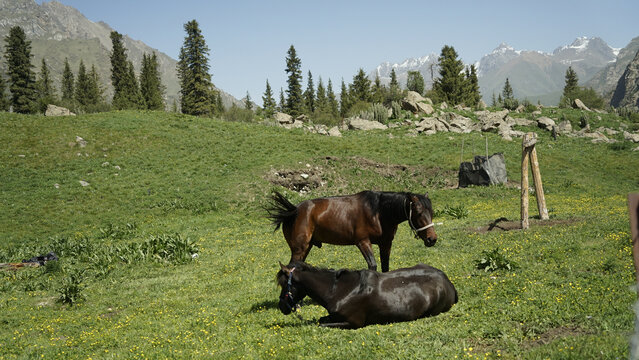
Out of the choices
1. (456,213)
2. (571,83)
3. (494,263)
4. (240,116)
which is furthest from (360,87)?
Result: (494,263)

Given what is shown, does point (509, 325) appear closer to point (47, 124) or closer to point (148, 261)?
point (148, 261)

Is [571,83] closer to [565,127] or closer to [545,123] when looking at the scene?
[565,127]

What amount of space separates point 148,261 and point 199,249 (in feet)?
7.17

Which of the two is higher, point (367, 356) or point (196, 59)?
point (196, 59)

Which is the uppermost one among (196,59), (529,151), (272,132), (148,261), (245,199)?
(196,59)

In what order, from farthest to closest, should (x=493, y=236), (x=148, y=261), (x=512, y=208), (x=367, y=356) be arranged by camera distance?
(x=512, y=208) < (x=148, y=261) < (x=493, y=236) < (x=367, y=356)

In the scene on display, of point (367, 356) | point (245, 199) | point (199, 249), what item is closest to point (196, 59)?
point (245, 199)

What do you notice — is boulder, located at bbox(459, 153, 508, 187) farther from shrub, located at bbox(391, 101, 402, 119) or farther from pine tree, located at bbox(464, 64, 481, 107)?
pine tree, located at bbox(464, 64, 481, 107)

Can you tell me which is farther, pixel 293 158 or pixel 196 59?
pixel 196 59

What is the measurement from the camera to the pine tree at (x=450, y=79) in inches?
2552

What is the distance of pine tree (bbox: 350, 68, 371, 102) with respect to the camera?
94438 mm

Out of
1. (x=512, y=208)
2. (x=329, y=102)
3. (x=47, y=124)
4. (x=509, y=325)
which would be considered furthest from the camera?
(x=329, y=102)

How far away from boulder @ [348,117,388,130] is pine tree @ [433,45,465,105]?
24.9 m

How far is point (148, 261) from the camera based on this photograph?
15.5 m
